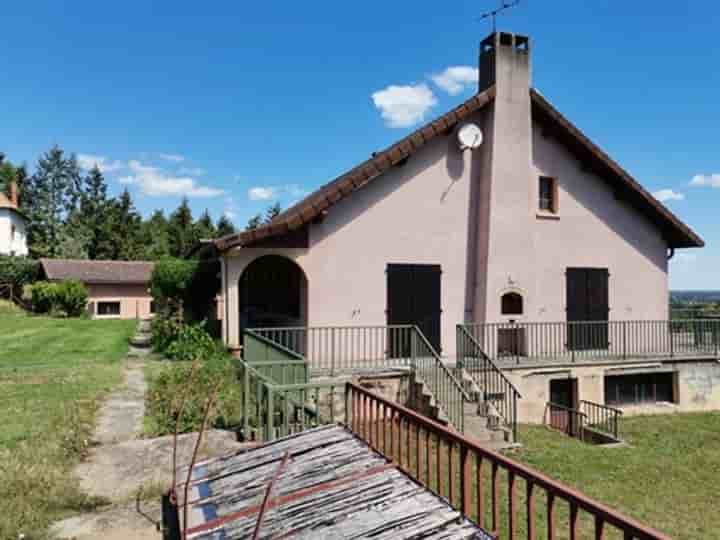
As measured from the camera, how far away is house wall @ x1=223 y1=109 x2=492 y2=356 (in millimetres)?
11898

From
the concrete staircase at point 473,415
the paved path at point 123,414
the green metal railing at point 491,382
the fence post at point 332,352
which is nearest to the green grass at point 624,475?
the concrete staircase at point 473,415

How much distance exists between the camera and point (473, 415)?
955cm

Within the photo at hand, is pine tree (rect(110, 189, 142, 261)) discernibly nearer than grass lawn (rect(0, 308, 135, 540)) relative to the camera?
No

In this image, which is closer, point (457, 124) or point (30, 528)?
point (30, 528)

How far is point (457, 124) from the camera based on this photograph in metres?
13.1

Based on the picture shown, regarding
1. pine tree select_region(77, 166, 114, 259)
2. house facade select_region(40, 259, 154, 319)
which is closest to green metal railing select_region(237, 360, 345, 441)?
house facade select_region(40, 259, 154, 319)

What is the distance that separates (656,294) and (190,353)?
13.2 meters

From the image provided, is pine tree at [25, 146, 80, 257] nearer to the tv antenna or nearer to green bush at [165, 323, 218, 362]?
green bush at [165, 323, 218, 362]

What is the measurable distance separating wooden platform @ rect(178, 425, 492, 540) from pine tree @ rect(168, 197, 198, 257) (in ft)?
155

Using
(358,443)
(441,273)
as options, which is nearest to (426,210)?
(441,273)

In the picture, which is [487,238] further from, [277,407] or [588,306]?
[277,407]

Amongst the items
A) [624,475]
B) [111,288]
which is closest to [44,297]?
[111,288]

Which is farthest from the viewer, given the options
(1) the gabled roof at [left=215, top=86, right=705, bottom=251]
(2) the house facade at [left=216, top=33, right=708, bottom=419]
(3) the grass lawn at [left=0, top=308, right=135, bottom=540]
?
(2) the house facade at [left=216, top=33, right=708, bottom=419]

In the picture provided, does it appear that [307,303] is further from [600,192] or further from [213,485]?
[600,192]
